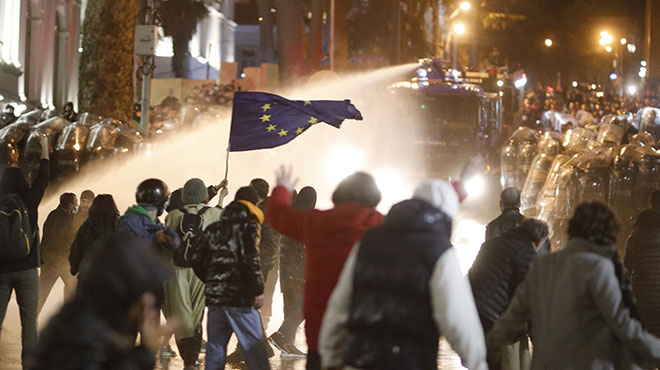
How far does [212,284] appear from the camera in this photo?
797 centimetres

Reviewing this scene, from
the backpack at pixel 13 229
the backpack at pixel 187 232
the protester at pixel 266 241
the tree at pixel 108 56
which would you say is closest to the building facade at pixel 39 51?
the tree at pixel 108 56

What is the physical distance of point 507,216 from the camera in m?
9.05

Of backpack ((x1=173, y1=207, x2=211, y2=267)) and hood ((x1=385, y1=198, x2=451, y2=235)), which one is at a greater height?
hood ((x1=385, y1=198, x2=451, y2=235))

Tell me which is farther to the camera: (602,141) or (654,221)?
(602,141)

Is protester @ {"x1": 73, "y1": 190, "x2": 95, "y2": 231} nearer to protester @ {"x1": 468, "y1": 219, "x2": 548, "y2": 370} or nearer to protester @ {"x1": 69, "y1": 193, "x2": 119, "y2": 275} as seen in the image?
protester @ {"x1": 69, "y1": 193, "x2": 119, "y2": 275}

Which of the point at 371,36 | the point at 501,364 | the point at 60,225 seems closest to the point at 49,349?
the point at 501,364

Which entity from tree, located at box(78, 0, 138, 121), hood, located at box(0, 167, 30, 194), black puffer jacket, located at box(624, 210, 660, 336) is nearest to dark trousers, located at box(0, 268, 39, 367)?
hood, located at box(0, 167, 30, 194)

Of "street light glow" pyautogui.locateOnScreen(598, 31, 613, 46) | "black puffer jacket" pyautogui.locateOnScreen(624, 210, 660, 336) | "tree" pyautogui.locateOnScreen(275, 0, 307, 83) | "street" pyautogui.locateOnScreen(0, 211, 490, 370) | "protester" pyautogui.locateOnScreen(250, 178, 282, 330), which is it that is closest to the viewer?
"black puffer jacket" pyautogui.locateOnScreen(624, 210, 660, 336)

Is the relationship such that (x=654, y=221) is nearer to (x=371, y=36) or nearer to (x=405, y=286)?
(x=405, y=286)

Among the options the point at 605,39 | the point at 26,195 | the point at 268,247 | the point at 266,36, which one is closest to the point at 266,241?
the point at 268,247

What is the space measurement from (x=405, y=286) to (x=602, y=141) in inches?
550

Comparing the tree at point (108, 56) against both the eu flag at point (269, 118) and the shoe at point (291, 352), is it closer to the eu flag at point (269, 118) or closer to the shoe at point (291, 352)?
the shoe at point (291, 352)

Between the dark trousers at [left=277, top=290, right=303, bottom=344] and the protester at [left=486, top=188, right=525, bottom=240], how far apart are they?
96.1 inches

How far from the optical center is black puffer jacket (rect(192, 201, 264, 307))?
7.93 meters
